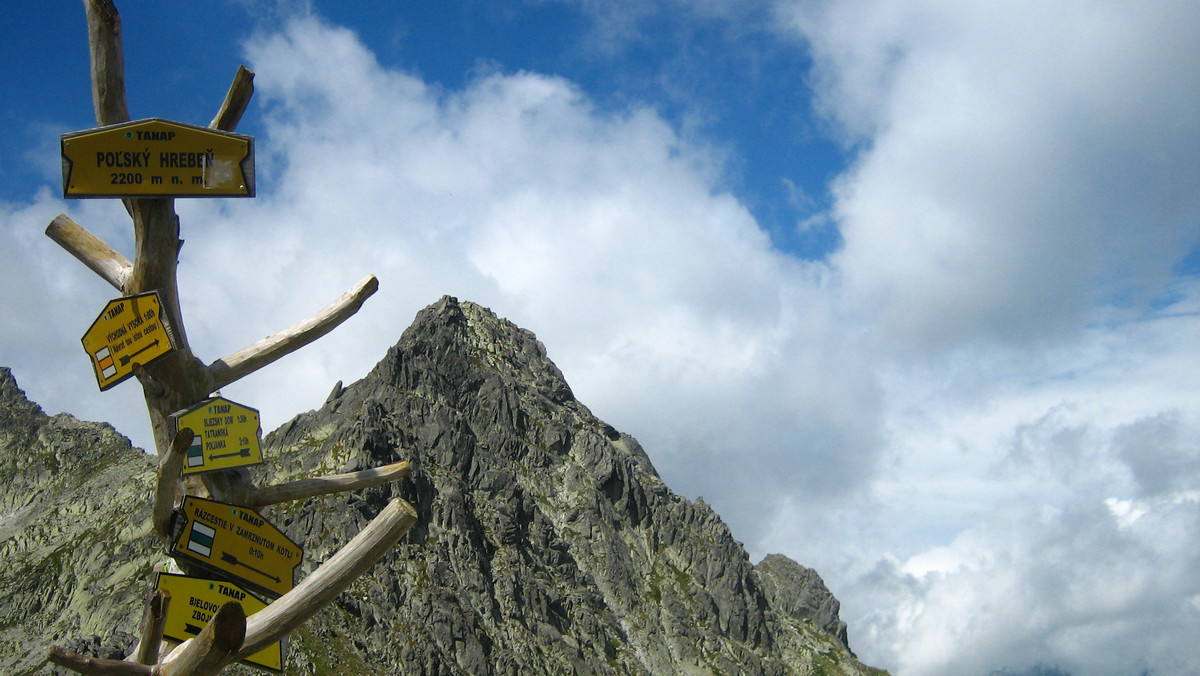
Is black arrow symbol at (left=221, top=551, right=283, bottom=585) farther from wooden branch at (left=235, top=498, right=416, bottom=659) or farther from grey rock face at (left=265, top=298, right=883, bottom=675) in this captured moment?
grey rock face at (left=265, top=298, right=883, bottom=675)

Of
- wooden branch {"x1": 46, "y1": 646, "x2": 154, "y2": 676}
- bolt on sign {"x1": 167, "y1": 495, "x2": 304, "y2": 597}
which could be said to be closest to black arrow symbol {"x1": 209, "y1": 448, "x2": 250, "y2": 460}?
bolt on sign {"x1": 167, "y1": 495, "x2": 304, "y2": 597}

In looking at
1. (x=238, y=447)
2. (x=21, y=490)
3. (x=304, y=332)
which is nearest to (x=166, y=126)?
(x=304, y=332)

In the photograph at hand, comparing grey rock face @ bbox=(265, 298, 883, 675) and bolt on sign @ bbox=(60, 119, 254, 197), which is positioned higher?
grey rock face @ bbox=(265, 298, 883, 675)

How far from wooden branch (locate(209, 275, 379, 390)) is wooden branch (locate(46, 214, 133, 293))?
117cm

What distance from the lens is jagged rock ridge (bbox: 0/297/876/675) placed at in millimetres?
137375

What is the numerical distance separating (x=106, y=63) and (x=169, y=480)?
3658 millimetres

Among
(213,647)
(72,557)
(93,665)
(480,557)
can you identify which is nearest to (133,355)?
(93,665)

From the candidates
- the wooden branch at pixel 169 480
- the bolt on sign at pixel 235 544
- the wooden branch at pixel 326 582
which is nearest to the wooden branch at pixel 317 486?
the bolt on sign at pixel 235 544

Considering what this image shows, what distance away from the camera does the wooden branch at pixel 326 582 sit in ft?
→ 22.7

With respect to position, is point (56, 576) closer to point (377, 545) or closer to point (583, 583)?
point (583, 583)

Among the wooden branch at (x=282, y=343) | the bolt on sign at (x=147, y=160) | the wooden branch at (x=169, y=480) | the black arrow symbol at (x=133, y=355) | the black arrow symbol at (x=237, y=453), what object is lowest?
the wooden branch at (x=169, y=480)

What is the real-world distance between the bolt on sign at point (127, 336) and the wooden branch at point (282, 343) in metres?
0.74

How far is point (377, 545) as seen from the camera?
7.26 metres

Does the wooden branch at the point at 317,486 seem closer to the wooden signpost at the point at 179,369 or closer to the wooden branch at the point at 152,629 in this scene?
the wooden signpost at the point at 179,369
